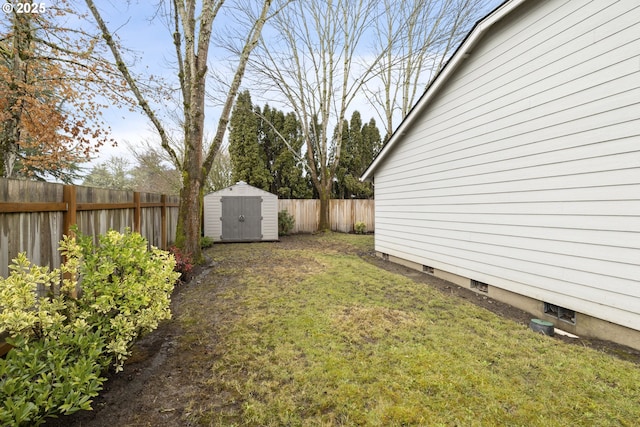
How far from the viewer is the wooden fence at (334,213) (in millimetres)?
15820

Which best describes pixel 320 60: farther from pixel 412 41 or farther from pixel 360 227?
pixel 360 227

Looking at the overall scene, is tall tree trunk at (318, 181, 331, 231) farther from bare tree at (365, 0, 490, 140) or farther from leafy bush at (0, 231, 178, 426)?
leafy bush at (0, 231, 178, 426)

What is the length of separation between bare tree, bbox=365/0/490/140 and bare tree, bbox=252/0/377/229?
1.12 metres

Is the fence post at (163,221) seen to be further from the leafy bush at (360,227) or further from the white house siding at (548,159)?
the leafy bush at (360,227)

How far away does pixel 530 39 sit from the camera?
4.42 meters

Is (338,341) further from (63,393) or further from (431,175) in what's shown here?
(431,175)

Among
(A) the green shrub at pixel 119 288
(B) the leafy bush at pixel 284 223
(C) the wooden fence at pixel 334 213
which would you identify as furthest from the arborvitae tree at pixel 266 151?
(A) the green shrub at pixel 119 288

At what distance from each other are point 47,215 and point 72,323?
3.98 ft

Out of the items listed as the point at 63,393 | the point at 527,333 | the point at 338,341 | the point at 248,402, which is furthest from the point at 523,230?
the point at 63,393

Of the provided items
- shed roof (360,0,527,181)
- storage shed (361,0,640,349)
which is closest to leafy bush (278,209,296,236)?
shed roof (360,0,527,181)

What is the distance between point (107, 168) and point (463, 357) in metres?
29.1

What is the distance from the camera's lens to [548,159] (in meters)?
4.09

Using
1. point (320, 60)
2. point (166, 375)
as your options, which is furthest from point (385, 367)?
point (320, 60)
